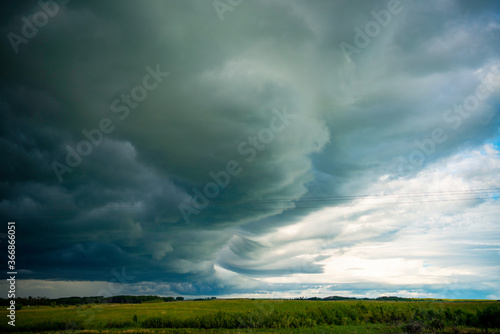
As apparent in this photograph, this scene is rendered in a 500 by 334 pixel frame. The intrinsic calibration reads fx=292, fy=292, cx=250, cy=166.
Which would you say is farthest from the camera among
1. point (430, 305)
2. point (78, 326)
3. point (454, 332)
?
point (430, 305)

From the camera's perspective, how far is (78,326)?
55344mm

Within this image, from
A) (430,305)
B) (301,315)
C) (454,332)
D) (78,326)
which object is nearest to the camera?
(454,332)

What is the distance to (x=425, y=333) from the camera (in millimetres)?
45219

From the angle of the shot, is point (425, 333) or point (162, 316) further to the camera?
point (162, 316)

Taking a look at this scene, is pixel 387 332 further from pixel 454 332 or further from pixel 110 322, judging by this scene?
pixel 110 322

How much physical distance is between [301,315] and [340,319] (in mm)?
8597

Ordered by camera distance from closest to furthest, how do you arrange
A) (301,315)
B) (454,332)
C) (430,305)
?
(454,332) < (301,315) < (430,305)

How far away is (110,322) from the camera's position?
58.8 metres

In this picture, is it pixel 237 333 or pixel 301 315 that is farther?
pixel 301 315

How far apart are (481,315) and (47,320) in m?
84.9

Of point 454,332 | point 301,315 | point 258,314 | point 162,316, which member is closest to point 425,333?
point 454,332

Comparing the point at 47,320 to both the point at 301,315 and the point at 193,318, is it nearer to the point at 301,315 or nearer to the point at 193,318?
the point at 193,318

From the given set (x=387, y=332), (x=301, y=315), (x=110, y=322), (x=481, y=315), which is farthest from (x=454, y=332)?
(x=110, y=322)

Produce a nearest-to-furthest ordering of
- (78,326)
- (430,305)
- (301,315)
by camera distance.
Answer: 1. (78,326)
2. (301,315)
3. (430,305)
